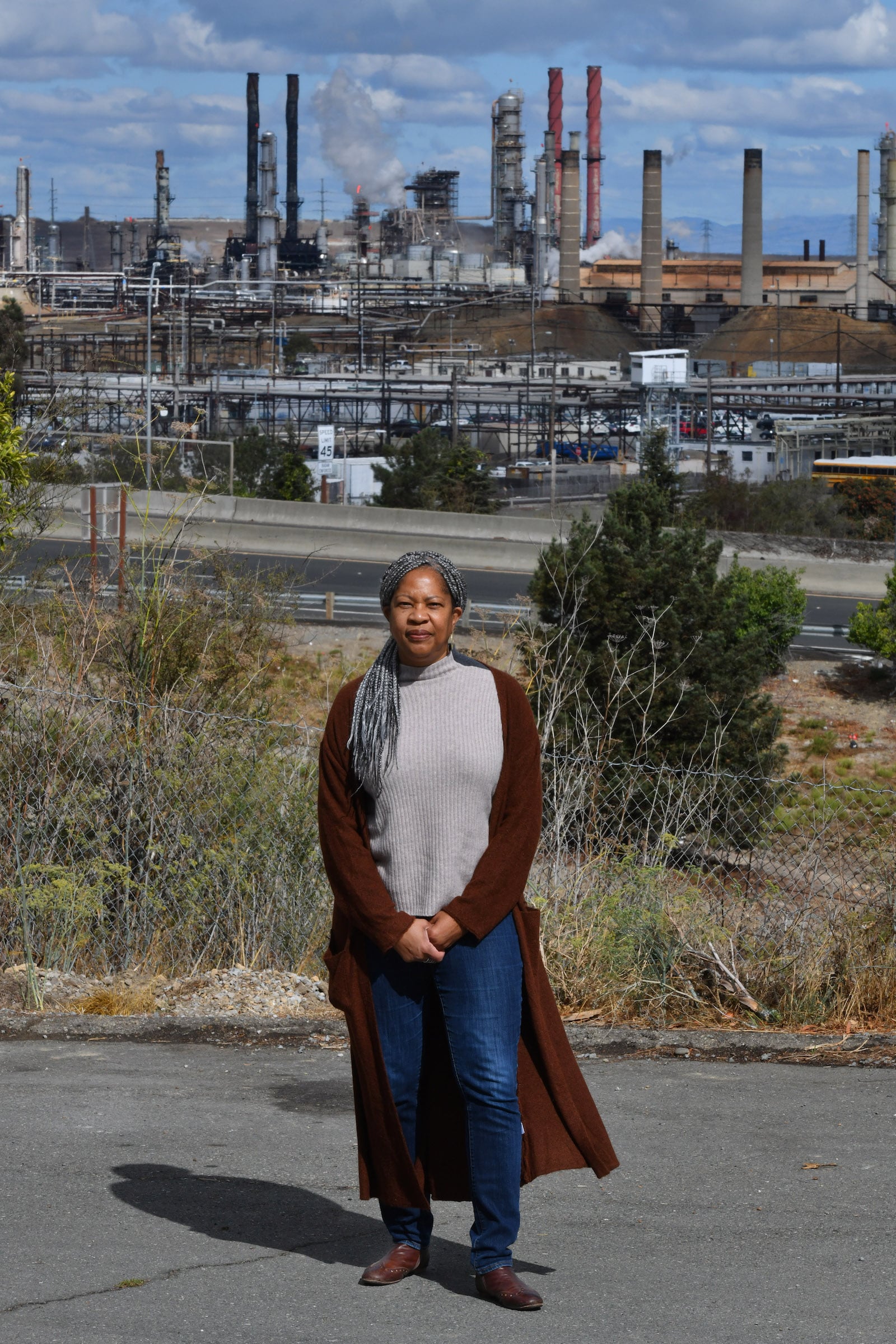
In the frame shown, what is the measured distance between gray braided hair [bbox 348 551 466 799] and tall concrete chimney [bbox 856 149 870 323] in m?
98.6

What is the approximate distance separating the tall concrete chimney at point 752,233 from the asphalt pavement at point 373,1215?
94.9 metres

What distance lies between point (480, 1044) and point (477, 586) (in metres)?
Result: 25.9

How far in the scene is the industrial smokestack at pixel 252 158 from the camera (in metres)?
108

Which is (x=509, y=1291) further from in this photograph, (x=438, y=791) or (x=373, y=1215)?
(x=438, y=791)

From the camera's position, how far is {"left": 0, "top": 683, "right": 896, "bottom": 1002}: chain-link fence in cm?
587

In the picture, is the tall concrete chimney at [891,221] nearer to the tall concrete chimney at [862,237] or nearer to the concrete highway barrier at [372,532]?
the tall concrete chimney at [862,237]

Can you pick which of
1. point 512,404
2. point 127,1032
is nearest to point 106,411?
point 512,404

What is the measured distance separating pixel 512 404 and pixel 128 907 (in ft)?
217

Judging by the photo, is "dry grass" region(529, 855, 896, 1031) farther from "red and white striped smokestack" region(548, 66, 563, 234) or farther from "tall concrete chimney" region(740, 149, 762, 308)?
"red and white striped smokestack" region(548, 66, 563, 234)

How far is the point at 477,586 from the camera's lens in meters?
29.0

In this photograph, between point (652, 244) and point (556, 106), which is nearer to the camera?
point (652, 244)

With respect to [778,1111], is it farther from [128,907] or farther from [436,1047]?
[128,907]

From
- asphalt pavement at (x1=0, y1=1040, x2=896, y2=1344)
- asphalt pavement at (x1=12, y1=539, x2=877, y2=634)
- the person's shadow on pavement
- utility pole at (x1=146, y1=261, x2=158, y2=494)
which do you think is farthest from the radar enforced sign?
the person's shadow on pavement

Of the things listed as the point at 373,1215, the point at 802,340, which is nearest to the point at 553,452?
the point at 373,1215
